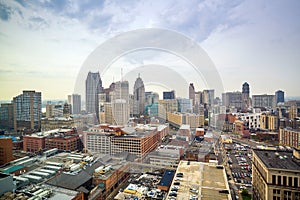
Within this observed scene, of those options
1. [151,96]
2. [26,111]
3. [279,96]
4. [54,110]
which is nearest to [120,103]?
[151,96]

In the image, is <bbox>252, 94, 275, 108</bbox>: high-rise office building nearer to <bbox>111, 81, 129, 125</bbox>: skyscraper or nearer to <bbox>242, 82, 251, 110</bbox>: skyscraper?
<bbox>242, 82, 251, 110</bbox>: skyscraper

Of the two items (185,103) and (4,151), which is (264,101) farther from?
(4,151)

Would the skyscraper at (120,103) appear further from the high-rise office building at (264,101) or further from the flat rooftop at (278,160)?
the high-rise office building at (264,101)

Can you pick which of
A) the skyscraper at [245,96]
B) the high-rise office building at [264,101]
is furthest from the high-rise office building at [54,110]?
the high-rise office building at [264,101]

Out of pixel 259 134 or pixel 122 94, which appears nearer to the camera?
pixel 122 94

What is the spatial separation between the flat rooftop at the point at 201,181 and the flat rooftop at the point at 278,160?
70 centimetres

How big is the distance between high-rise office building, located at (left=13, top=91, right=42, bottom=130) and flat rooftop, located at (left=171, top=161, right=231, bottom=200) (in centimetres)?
904

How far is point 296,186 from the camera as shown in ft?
7.23

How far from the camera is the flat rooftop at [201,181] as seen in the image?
2.27 metres

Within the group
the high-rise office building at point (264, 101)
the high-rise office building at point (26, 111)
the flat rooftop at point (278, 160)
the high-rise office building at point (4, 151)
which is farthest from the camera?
the high-rise office building at point (264, 101)

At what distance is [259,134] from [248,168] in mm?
3800

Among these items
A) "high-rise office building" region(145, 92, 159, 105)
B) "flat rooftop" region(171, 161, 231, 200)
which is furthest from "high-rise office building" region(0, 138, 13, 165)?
"flat rooftop" region(171, 161, 231, 200)

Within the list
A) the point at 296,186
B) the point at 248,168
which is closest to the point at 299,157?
the point at 296,186

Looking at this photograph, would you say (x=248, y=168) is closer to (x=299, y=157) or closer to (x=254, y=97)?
(x=299, y=157)
